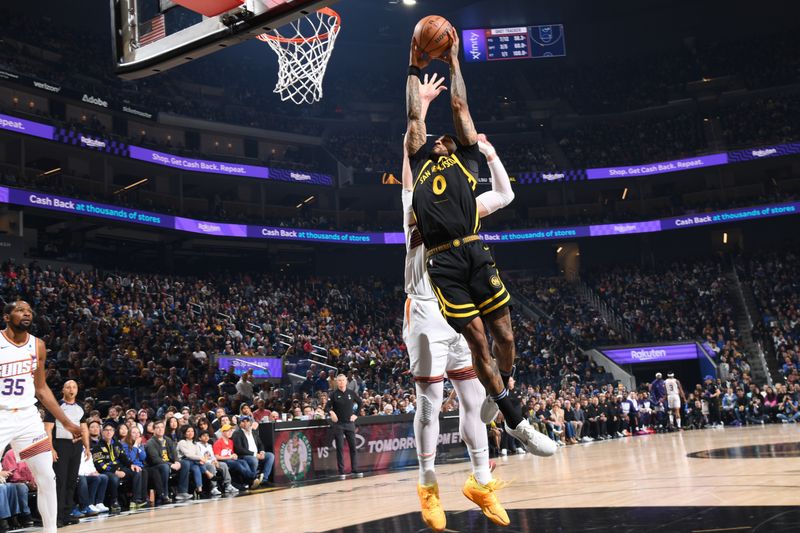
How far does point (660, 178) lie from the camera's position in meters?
41.0

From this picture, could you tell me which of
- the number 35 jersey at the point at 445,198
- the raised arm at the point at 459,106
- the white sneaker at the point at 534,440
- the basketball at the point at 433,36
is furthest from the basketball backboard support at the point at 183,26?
the white sneaker at the point at 534,440

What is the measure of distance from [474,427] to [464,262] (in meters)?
1.37

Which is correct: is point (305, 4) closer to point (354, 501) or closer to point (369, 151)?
point (354, 501)

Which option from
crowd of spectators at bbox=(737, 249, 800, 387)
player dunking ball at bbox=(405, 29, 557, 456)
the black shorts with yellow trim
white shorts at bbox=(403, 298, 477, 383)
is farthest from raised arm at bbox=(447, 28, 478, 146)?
crowd of spectators at bbox=(737, 249, 800, 387)

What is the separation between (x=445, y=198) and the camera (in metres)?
5.05

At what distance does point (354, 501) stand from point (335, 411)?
5397 millimetres

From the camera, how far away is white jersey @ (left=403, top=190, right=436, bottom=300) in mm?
5703

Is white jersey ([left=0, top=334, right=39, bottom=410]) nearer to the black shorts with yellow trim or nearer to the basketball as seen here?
the black shorts with yellow trim

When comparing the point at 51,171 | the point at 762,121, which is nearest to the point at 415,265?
the point at 51,171

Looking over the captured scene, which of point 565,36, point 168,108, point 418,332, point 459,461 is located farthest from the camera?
point 565,36

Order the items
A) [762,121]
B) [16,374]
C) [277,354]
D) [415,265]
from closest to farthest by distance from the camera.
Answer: [415,265] < [16,374] < [277,354] < [762,121]

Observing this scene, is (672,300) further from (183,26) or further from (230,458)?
(183,26)

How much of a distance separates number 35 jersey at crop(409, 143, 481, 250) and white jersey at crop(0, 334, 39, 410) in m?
3.89

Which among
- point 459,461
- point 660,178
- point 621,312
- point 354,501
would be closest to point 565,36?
point 660,178
